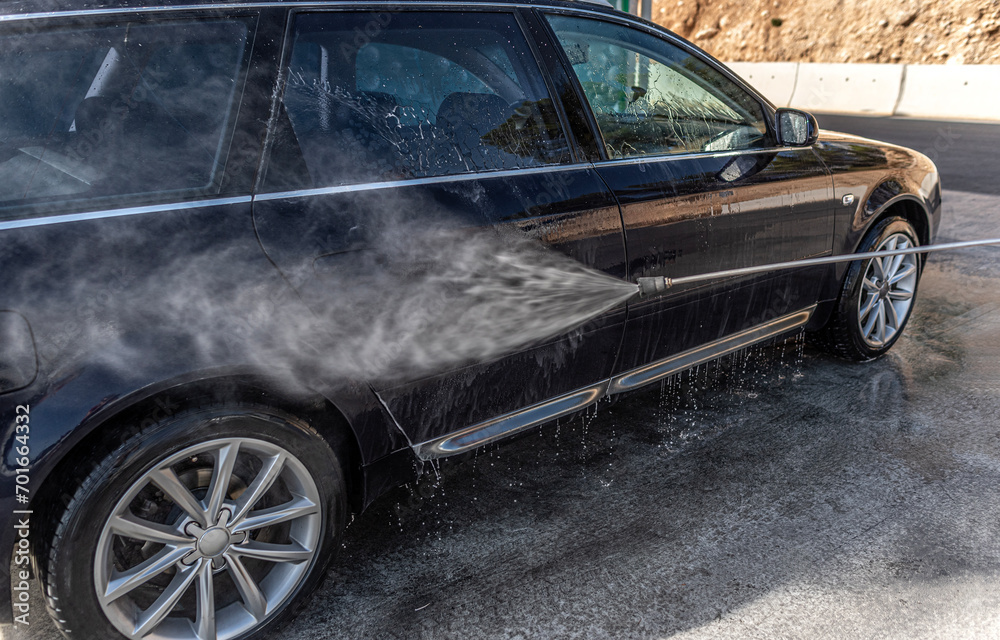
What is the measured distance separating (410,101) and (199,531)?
4.72 ft

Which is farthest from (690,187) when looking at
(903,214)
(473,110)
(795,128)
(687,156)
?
(903,214)

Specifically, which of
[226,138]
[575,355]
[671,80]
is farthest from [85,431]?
[671,80]

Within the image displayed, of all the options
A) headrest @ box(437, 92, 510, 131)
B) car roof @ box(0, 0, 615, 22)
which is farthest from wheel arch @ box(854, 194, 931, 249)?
car roof @ box(0, 0, 615, 22)

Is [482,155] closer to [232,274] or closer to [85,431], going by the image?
[232,274]

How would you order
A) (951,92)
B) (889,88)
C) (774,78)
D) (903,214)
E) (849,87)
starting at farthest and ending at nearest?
(774,78)
(849,87)
(889,88)
(951,92)
(903,214)

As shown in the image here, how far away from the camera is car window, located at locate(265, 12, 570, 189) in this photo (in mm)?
2297

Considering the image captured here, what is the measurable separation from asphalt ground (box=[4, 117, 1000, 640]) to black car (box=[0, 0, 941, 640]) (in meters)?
0.40

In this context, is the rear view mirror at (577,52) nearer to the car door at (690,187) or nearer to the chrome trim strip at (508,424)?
the car door at (690,187)

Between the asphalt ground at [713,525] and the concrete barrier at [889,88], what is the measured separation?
39.1ft

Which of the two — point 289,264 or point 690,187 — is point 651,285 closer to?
point 690,187

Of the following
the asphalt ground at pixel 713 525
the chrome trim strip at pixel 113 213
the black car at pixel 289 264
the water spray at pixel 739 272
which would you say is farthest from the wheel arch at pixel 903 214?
the chrome trim strip at pixel 113 213

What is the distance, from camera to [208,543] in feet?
7.24

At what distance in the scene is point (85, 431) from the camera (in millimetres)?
1901

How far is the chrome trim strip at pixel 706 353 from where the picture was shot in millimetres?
3152
